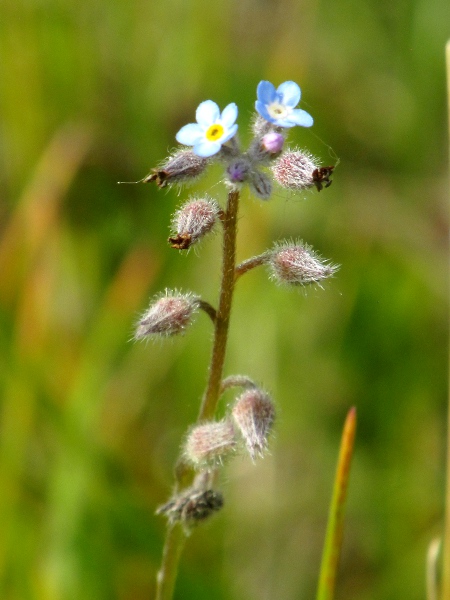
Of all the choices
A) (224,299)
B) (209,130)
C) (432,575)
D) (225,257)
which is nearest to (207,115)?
(209,130)

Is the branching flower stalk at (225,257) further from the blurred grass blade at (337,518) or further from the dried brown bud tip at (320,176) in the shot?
the blurred grass blade at (337,518)

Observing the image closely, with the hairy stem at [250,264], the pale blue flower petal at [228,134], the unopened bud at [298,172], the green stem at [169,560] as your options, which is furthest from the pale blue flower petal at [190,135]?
the green stem at [169,560]

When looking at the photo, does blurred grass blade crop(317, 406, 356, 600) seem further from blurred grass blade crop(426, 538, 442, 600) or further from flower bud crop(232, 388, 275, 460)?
blurred grass blade crop(426, 538, 442, 600)

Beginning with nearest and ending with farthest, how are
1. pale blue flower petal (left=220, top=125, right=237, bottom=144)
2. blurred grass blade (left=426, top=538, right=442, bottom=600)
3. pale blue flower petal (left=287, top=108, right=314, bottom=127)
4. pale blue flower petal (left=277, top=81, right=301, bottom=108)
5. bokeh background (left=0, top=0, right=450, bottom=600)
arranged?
pale blue flower petal (left=220, top=125, right=237, bottom=144) < pale blue flower petal (left=287, top=108, right=314, bottom=127) < pale blue flower petal (left=277, top=81, right=301, bottom=108) < blurred grass blade (left=426, top=538, right=442, bottom=600) < bokeh background (left=0, top=0, right=450, bottom=600)

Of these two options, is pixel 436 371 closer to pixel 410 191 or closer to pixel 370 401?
pixel 370 401

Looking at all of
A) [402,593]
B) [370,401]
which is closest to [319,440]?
[370,401]

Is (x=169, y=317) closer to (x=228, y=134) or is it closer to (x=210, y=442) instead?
(x=210, y=442)

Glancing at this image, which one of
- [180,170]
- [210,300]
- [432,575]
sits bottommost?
[432,575]

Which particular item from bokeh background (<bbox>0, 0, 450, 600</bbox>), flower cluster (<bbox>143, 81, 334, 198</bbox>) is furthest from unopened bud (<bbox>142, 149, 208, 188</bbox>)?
bokeh background (<bbox>0, 0, 450, 600</bbox>)
